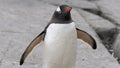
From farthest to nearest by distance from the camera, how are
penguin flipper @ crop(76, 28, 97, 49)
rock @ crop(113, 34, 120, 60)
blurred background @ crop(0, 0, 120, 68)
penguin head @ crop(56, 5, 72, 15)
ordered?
rock @ crop(113, 34, 120, 60), blurred background @ crop(0, 0, 120, 68), penguin flipper @ crop(76, 28, 97, 49), penguin head @ crop(56, 5, 72, 15)

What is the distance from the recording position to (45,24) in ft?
19.9

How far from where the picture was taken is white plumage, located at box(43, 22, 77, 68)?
11.3 feet

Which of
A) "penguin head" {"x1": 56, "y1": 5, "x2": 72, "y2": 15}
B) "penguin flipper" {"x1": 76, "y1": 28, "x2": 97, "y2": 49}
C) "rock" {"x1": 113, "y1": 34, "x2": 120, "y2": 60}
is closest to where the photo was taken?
"penguin head" {"x1": 56, "y1": 5, "x2": 72, "y2": 15}

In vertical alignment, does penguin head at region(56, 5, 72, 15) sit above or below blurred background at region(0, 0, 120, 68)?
above

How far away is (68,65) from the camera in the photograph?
3613 mm

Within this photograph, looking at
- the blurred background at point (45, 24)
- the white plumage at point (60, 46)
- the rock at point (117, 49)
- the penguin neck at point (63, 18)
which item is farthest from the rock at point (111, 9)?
the penguin neck at point (63, 18)

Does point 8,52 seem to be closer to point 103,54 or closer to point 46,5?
point 103,54

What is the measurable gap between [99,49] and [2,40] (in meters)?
1.16

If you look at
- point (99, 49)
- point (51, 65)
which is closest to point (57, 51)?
point (51, 65)

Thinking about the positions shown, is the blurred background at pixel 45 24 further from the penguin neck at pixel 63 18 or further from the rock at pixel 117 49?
the penguin neck at pixel 63 18

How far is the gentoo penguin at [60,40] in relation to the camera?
3.43 metres

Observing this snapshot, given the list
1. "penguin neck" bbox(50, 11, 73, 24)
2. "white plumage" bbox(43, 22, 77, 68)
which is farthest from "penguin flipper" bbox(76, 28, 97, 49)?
"penguin neck" bbox(50, 11, 73, 24)

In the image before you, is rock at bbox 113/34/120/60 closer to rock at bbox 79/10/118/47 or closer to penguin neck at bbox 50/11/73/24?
rock at bbox 79/10/118/47

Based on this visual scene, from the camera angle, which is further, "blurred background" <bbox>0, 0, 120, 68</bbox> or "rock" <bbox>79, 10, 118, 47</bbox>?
"rock" <bbox>79, 10, 118, 47</bbox>
